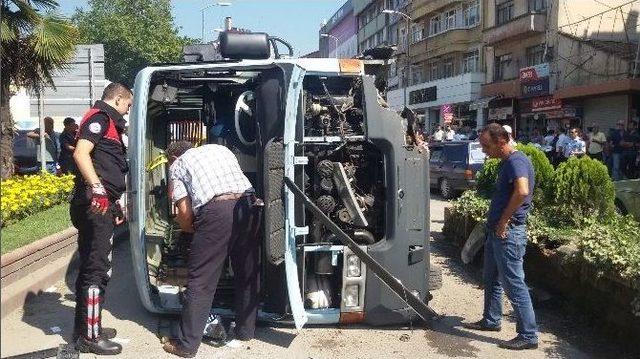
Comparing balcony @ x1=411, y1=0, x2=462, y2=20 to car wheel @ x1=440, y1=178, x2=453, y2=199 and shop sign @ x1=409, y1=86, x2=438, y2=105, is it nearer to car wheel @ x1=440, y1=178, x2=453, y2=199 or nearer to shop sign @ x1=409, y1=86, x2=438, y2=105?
shop sign @ x1=409, y1=86, x2=438, y2=105

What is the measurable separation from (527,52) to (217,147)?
28.7 meters

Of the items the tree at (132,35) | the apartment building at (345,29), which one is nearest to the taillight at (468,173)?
the tree at (132,35)

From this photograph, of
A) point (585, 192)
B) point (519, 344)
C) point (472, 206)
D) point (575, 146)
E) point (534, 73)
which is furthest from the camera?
point (534, 73)

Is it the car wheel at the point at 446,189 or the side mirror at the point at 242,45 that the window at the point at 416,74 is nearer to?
the car wheel at the point at 446,189

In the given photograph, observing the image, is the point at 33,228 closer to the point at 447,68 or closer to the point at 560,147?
the point at 560,147

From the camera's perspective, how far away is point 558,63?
26.8 metres

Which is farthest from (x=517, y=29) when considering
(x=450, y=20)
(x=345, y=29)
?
(x=345, y=29)

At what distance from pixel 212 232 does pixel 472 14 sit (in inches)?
1390

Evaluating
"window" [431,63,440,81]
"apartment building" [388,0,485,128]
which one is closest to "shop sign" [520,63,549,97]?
"apartment building" [388,0,485,128]

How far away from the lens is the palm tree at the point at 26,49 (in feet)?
31.8

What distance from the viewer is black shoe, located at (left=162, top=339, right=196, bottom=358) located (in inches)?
180

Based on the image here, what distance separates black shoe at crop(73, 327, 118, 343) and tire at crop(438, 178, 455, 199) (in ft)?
37.1

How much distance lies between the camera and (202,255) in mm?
4703

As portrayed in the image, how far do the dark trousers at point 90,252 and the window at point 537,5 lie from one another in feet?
93.5
